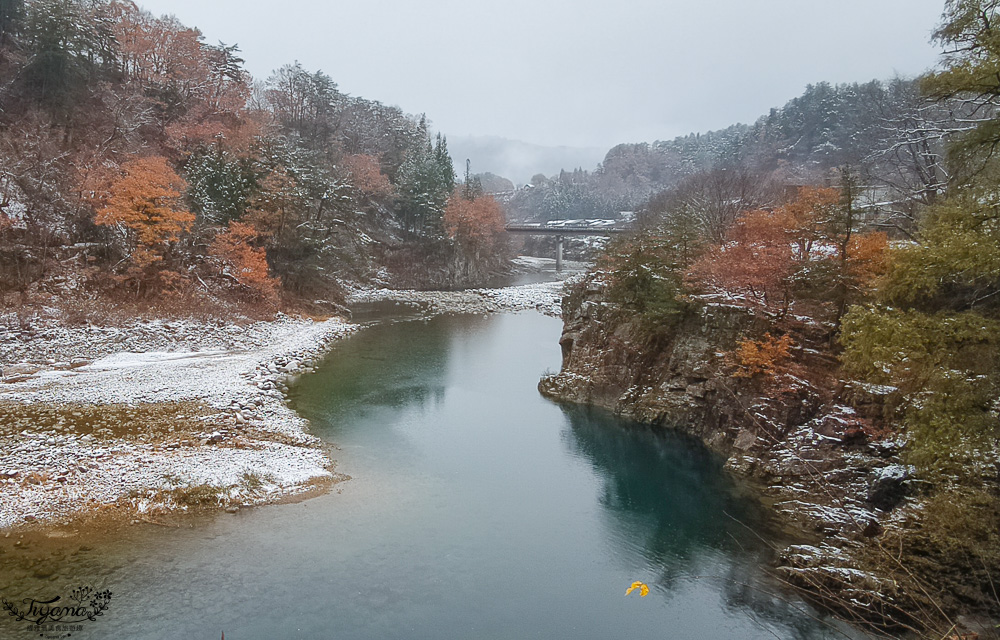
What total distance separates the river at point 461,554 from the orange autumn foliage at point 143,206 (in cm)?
1526

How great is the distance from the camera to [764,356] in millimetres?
16250

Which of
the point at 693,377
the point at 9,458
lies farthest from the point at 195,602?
the point at 693,377

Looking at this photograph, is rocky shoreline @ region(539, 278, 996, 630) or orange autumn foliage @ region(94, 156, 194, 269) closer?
rocky shoreline @ region(539, 278, 996, 630)

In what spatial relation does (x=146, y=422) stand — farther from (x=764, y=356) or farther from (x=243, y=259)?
(x=764, y=356)

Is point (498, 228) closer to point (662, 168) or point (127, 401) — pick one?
point (127, 401)

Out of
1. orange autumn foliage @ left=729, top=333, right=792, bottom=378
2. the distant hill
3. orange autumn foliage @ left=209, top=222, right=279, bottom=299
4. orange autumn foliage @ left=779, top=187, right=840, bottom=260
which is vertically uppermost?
the distant hill

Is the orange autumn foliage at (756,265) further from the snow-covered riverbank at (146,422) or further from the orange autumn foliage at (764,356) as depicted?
the snow-covered riverbank at (146,422)

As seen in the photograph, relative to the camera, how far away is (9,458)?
12.6 metres

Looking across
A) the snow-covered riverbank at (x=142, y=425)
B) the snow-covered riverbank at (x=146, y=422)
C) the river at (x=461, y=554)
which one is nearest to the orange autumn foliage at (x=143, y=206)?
the snow-covered riverbank at (x=146, y=422)

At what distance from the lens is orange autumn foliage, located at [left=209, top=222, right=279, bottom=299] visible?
1189 inches

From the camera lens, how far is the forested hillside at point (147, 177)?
25.7 meters

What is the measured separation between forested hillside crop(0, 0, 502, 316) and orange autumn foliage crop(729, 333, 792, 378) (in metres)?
25.3

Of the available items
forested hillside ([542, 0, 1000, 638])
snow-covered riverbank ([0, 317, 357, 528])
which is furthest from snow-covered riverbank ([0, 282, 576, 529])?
forested hillside ([542, 0, 1000, 638])

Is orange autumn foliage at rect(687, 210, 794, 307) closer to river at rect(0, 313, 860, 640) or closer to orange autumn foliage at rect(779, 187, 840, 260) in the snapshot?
orange autumn foliage at rect(779, 187, 840, 260)
